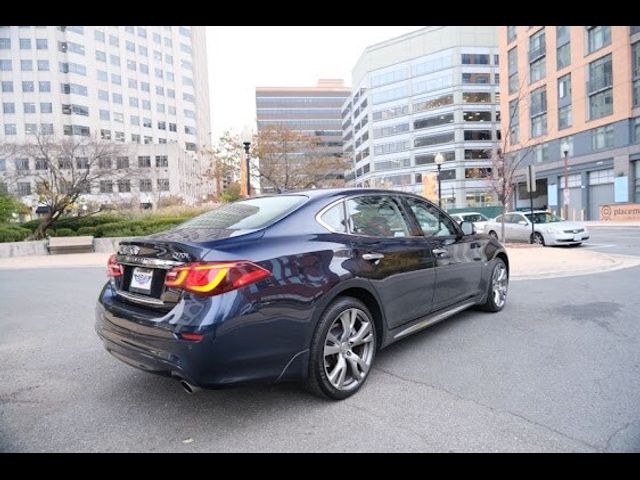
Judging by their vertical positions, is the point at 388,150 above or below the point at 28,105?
below

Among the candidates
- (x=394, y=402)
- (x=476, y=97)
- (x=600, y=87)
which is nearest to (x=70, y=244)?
(x=394, y=402)

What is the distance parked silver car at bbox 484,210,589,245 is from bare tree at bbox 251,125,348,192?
13002mm

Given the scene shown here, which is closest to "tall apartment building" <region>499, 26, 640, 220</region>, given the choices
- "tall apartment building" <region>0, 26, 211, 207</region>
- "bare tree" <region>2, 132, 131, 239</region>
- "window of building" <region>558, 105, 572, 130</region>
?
"window of building" <region>558, 105, 572, 130</region>

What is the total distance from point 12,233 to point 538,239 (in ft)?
69.8

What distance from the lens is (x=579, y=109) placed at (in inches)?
1524

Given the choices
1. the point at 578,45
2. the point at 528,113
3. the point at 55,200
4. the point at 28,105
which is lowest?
the point at 55,200

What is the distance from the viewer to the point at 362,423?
2814 millimetres

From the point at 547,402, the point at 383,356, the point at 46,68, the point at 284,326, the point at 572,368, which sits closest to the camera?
the point at 284,326

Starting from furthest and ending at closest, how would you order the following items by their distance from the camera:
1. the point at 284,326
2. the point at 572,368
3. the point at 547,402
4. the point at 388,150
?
the point at 388,150 → the point at 572,368 → the point at 547,402 → the point at 284,326

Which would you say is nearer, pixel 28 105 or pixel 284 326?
pixel 284 326

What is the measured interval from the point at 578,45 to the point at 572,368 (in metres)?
44.9

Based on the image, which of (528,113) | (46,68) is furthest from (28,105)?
(528,113)

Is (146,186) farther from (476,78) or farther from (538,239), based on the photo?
(538,239)
